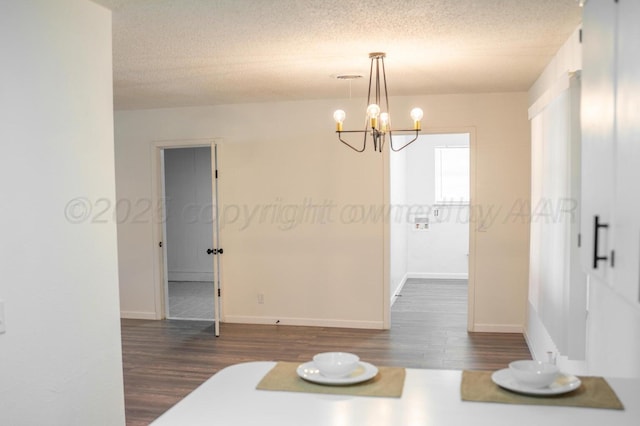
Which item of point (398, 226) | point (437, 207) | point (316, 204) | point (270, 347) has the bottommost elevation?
point (270, 347)

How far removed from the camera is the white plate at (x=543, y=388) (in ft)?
5.77

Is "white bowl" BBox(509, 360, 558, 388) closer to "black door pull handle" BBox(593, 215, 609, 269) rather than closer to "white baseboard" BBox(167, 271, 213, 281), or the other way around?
"black door pull handle" BBox(593, 215, 609, 269)

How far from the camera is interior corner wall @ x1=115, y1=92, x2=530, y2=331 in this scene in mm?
5797

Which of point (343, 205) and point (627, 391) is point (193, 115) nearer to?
point (343, 205)

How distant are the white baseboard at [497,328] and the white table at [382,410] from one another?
4130mm

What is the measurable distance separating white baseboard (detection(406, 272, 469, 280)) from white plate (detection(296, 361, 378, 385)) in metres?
7.52

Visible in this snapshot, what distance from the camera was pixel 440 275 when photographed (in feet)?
30.6

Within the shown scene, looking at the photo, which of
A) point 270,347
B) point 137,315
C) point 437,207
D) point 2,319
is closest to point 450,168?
point 437,207

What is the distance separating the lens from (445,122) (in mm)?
5859

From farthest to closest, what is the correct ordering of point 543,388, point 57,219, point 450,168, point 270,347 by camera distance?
point 450,168 < point 270,347 < point 57,219 < point 543,388

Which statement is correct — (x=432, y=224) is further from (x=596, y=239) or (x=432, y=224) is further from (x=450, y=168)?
(x=596, y=239)

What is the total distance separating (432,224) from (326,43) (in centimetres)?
613

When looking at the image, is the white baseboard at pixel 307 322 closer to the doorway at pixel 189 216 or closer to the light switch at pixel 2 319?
the doorway at pixel 189 216

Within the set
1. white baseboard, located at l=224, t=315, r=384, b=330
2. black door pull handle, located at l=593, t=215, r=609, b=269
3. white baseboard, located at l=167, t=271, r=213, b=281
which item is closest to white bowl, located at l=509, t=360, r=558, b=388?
black door pull handle, located at l=593, t=215, r=609, b=269
